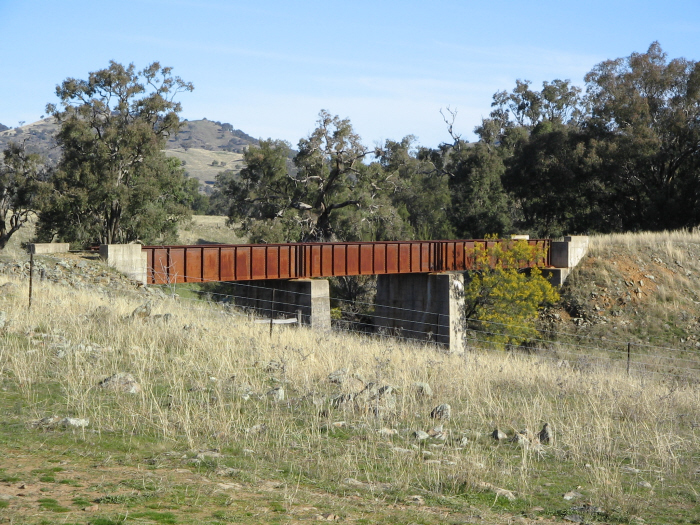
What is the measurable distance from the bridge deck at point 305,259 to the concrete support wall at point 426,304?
1.16 meters

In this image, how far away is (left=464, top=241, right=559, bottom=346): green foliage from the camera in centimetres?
3688

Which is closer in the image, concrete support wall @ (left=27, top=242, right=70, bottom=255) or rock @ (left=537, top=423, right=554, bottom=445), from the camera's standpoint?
rock @ (left=537, top=423, right=554, bottom=445)

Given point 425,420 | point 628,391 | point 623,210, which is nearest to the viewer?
point 425,420

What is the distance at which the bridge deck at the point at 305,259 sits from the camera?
96.4ft

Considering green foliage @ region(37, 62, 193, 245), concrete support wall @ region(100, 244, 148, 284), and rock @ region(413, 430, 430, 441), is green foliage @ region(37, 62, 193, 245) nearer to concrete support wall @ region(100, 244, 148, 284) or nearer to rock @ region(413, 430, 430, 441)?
concrete support wall @ region(100, 244, 148, 284)

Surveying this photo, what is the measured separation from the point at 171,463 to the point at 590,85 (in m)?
59.5

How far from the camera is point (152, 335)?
11.7 metres

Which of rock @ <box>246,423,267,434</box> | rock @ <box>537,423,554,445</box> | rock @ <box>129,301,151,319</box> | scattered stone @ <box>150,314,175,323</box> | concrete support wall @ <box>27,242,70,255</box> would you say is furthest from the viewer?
Answer: concrete support wall @ <box>27,242,70,255</box>

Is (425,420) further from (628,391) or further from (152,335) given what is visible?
(152,335)

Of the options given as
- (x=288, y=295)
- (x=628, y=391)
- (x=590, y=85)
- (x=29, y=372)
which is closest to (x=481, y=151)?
(x=590, y=85)

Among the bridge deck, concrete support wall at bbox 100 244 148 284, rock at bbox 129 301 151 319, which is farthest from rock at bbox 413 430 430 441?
concrete support wall at bbox 100 244 148 284

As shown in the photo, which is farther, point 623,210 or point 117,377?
point 623,210

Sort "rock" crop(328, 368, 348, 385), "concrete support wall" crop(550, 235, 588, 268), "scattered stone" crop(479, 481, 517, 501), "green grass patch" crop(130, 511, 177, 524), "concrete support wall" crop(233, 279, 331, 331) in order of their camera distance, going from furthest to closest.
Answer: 1. "concrete support wall" crop(550, 235, 588, 268)
2. "concrete support wall" crop(233, 279, 331, 331)
3. "rock" crop(328, 368, 348, 385)
4. "scattered stone" crop(479, 481, 517, 501)
5. "green grass patch" crop(130, 511, 177, 524)

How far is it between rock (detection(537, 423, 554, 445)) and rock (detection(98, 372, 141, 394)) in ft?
16.0
